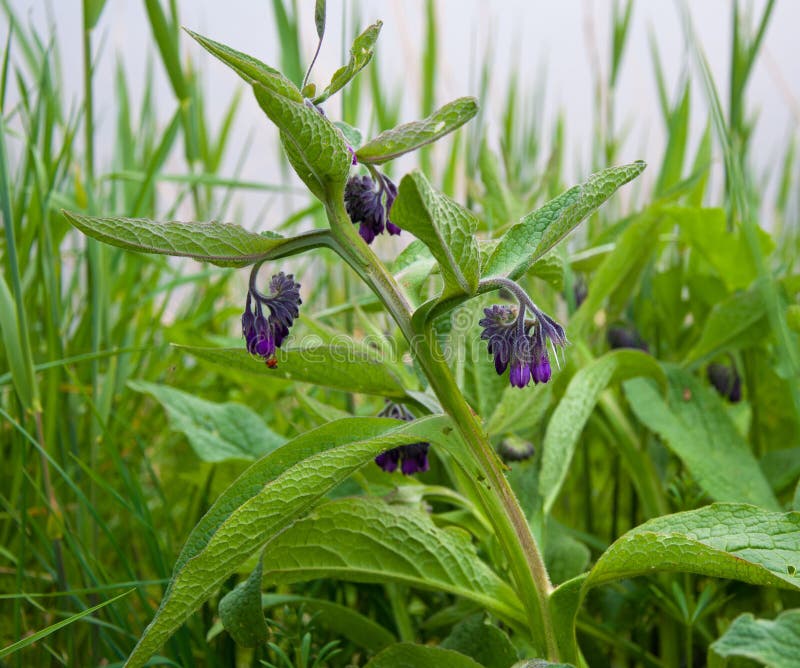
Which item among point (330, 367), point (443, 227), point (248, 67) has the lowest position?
point (330, 367)

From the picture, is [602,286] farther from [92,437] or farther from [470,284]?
[92,437]

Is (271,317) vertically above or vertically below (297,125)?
below

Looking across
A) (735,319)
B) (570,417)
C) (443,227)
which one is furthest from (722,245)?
(443,227)

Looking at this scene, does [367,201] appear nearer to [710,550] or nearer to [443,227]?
[443,227]

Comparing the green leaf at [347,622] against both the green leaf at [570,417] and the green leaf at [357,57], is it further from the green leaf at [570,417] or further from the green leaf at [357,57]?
the green leaf at [357,57]

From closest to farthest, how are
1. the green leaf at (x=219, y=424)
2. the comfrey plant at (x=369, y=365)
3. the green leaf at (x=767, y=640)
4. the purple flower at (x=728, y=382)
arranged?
the green leaf at (x=767, y=640)
the comfrey plant at (x=369, y=365)
the green leaf at (x=219, y=424)
the purple flower at (x=728, y=382)

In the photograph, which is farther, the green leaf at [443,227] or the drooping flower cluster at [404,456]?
the drooping flower cluster at [404,456]

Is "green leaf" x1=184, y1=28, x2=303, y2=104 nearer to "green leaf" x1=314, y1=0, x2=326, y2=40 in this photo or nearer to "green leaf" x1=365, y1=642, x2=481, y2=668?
"green leaf" x1=314, y1=0, x2=326, y2=40

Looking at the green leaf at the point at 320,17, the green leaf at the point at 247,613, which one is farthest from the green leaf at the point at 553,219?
the green leaf at the point at 247,613

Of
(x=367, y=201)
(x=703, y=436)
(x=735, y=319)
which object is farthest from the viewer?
(x=735, y=319)
